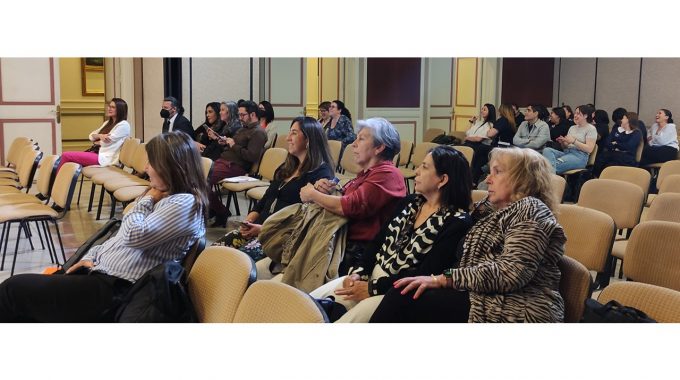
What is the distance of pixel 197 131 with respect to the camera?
7879 mm

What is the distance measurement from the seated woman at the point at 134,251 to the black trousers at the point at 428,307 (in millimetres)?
828

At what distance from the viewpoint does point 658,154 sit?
29.1 feet

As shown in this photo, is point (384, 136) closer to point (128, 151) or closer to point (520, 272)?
point (520, 272)

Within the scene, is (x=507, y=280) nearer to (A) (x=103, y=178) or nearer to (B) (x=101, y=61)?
(A) (x=103, y=178)

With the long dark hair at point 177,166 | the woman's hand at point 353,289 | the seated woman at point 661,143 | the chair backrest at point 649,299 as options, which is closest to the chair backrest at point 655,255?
the chair backrest at point 649,299

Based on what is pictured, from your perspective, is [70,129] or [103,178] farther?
[70,129]

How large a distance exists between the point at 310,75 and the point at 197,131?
216 inches

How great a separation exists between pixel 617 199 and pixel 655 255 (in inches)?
56.6

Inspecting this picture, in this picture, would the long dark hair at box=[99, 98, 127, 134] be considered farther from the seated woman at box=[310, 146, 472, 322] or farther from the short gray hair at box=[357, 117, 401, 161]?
the seated woman at box=[310, 146, 472, 322]

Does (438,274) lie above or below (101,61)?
below

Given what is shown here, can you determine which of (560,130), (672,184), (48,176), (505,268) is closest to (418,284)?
(505,268)

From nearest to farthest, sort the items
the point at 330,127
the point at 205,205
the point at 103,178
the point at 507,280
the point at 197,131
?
the point at 507,280 < the point at 205,205 < the point at 103,178 < the point at 197,131 < the point at 330,127

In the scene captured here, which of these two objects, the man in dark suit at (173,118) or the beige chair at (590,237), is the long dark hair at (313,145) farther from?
the man in dark suit at (173,118)
